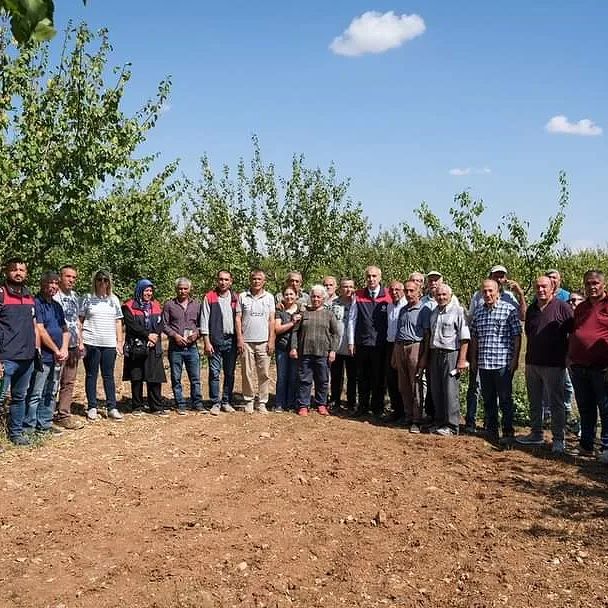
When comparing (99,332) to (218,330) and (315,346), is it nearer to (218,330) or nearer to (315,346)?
(218,330)

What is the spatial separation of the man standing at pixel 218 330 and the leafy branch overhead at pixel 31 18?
6547mm

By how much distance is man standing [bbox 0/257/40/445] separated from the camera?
645cm

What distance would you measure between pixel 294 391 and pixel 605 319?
4.08 meters

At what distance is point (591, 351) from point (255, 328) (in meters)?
4.00

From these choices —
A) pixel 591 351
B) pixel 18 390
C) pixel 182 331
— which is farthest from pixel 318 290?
pixel 18 390

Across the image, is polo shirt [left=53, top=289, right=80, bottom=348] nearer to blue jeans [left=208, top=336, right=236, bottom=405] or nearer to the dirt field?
the dirt field

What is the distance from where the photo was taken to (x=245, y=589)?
395cm

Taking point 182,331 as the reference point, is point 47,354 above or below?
below

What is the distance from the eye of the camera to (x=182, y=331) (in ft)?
26.8

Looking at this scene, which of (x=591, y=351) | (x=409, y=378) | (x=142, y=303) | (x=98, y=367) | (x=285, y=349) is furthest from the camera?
(x=285, y=349)

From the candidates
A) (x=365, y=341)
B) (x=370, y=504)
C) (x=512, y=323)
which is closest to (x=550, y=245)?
(x=512, y=323)

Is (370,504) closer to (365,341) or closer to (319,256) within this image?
(365,341)

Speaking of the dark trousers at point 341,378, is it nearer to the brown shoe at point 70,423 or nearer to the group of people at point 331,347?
the group of people at point 331,347

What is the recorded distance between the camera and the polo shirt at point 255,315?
828 cm
